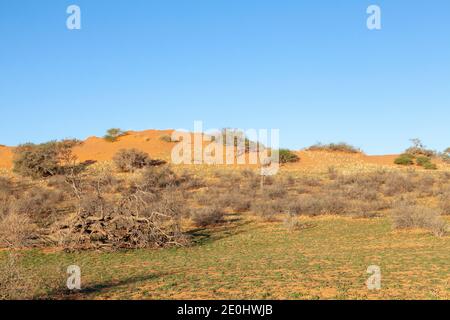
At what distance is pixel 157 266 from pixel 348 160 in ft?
147

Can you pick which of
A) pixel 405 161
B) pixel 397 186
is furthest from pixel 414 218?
pixel 405 161

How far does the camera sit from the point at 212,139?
175 ft

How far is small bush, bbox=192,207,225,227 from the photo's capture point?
21.1 meters

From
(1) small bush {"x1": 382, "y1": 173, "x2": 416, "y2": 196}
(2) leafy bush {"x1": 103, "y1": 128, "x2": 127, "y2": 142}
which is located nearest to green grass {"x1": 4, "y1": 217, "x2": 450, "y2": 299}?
(1) small bush {"x1": 382, "y1": 173, "x2": 416, "y2": 196}

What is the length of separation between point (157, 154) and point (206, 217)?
1131 inches

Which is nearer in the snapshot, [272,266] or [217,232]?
[272,266]

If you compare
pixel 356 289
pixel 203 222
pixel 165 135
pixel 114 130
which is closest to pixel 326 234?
pixel 203 222

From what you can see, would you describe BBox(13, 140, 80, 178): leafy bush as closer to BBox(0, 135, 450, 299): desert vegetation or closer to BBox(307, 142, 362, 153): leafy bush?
BBox(0, 135, 450, 299): desert vegetation

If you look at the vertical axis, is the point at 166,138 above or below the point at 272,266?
above

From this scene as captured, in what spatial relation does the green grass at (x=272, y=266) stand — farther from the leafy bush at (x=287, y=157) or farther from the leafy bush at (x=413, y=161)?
the leafy bush at (x=413, y=161)

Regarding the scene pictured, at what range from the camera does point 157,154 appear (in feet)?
161

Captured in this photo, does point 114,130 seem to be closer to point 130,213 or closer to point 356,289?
point 130,213

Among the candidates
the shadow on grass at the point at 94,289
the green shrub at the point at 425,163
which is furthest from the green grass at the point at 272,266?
the green shrub at the point at 425,163

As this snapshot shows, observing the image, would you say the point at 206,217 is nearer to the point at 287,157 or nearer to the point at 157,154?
the point at 157,154
